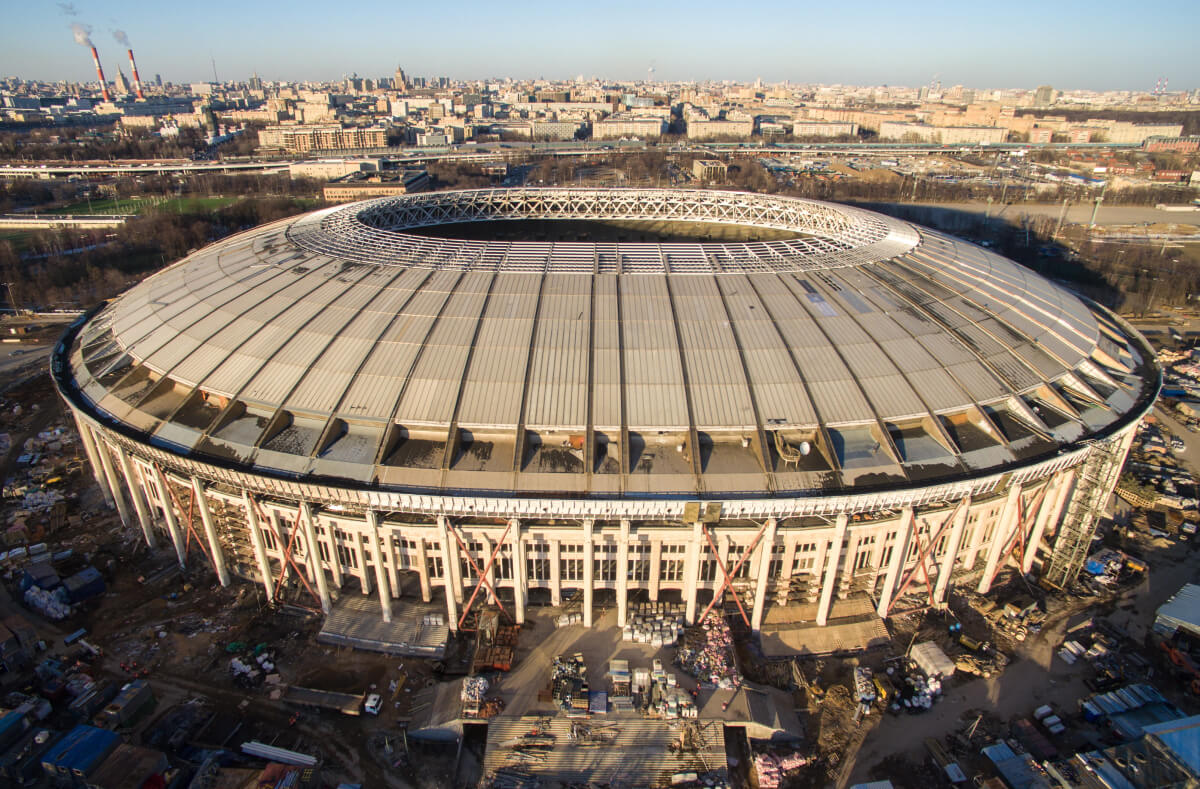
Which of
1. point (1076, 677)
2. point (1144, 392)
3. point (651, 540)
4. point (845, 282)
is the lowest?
point (1076, 677)

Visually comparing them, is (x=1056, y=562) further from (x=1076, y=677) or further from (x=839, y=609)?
(x=839, y=609)

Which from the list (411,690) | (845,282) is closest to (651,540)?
(411,690)

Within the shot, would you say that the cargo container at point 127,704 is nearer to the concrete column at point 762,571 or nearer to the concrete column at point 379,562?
the concrete column at point 379,562

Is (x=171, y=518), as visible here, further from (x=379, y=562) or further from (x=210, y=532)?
(x=379, y=562)

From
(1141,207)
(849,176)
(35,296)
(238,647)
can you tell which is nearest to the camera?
(238,647)

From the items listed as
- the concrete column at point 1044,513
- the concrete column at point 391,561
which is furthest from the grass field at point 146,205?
the concrete column at point 1044,513

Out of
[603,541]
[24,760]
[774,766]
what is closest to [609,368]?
[603,541]
